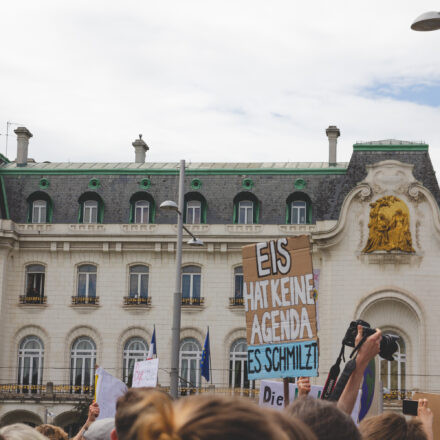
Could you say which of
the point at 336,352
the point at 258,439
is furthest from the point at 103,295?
the point at 258,439

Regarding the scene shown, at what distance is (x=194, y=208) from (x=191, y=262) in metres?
2.65

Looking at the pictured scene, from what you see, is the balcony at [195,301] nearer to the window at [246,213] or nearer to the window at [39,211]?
the window at [246,213]

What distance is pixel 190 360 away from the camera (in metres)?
45.1

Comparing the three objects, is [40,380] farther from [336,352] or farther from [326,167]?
[326,167]

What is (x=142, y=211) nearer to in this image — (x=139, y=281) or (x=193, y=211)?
(x=193, y=211)

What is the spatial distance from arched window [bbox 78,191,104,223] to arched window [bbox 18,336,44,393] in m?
6.14

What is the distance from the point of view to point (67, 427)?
45594 millimetres

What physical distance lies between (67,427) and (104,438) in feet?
133

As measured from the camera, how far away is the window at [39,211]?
47.2 metres

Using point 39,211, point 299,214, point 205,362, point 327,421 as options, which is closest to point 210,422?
point 327,421

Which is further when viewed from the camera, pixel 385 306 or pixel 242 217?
pixel 242 217

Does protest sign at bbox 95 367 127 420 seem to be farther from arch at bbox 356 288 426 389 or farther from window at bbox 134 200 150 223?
window at bbox 134 200 150 223

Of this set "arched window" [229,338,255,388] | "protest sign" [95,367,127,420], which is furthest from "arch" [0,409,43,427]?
"protest sign" [95,367,127,420]

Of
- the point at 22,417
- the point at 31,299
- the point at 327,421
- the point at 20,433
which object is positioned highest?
the point at 31,299
